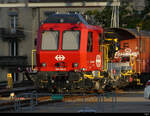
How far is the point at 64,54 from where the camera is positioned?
24500 mm

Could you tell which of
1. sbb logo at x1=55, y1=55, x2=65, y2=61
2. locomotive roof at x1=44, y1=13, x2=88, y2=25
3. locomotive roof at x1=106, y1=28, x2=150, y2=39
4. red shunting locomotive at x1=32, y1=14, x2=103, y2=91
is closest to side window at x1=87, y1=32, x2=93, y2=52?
red shunting locomotive at x1=32, y1=14, x2=103, y2=91

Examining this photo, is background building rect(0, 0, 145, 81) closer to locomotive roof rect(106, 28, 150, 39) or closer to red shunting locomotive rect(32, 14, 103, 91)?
locomotive roof rect(106, 28, 150, 39)

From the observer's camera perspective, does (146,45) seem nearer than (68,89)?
No

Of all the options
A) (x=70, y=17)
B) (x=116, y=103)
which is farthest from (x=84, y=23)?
(x=116, y=103)

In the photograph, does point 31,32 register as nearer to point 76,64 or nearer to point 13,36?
point 13,36

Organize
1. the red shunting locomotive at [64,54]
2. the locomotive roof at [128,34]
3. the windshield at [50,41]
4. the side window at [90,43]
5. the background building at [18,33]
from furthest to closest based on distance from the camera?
the background building at [18,33]
the locomotive roof at [128,34]
the side window at [90,43]
the windshield at [50,41]
the red shunting locomotive at [64,54]

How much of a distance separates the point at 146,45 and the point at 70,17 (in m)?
8.76

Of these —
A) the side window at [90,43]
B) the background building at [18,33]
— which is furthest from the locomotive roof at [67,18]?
the background building at [18,33]

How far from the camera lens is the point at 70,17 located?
2527cm

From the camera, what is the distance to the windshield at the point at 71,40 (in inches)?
964

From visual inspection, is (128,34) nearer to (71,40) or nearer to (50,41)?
(71,40)

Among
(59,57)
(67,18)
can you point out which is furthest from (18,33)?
(59,57)

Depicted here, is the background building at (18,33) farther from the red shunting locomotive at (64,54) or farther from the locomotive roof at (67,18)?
the red shunting locomotive at (64,54)

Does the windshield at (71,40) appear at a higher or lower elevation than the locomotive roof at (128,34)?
lower
